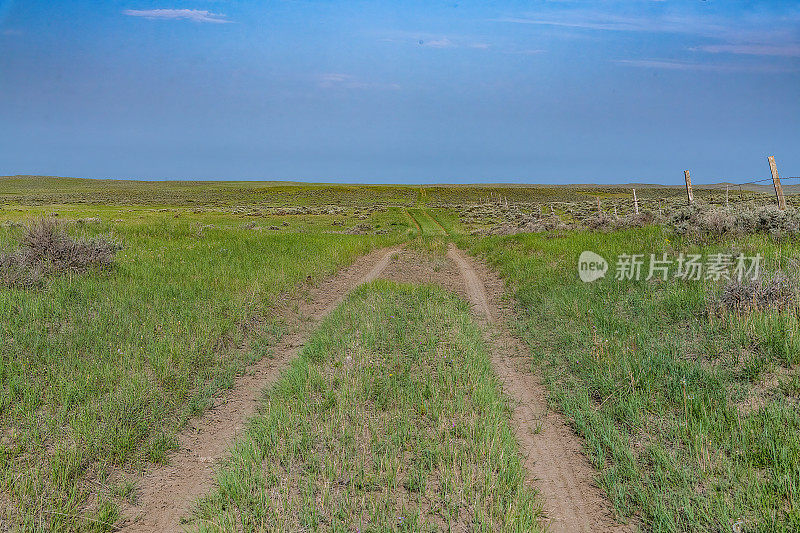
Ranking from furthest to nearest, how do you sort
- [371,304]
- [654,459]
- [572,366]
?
[371,304] < [572,366] < [654,459]

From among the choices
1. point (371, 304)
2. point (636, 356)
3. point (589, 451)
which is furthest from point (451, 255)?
point (589, 451)

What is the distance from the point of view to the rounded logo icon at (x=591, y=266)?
11.3 meters

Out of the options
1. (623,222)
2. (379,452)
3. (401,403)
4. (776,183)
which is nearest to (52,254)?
(401,403)

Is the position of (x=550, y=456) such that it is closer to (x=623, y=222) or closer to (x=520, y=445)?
(x=520, y=445)

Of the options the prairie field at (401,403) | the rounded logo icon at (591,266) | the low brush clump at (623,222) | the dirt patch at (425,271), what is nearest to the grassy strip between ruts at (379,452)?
the prairie field at (401,403)

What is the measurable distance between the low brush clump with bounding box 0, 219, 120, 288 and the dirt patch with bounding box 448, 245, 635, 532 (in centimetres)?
1013

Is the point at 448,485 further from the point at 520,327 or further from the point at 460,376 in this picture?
the point at 520,327

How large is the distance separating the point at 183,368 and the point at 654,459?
6.05m

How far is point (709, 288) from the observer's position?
804 cm

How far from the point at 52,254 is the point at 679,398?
1345 centimetres

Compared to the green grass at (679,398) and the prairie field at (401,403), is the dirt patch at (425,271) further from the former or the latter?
the green grass at (679,398)

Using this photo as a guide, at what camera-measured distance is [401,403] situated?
536 centimetres

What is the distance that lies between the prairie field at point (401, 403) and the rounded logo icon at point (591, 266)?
58 cm

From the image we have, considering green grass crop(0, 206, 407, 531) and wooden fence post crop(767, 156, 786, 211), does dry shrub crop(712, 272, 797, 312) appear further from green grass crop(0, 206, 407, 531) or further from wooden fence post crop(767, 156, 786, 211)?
wooden fence post crop(767, 156, 786, 211)
